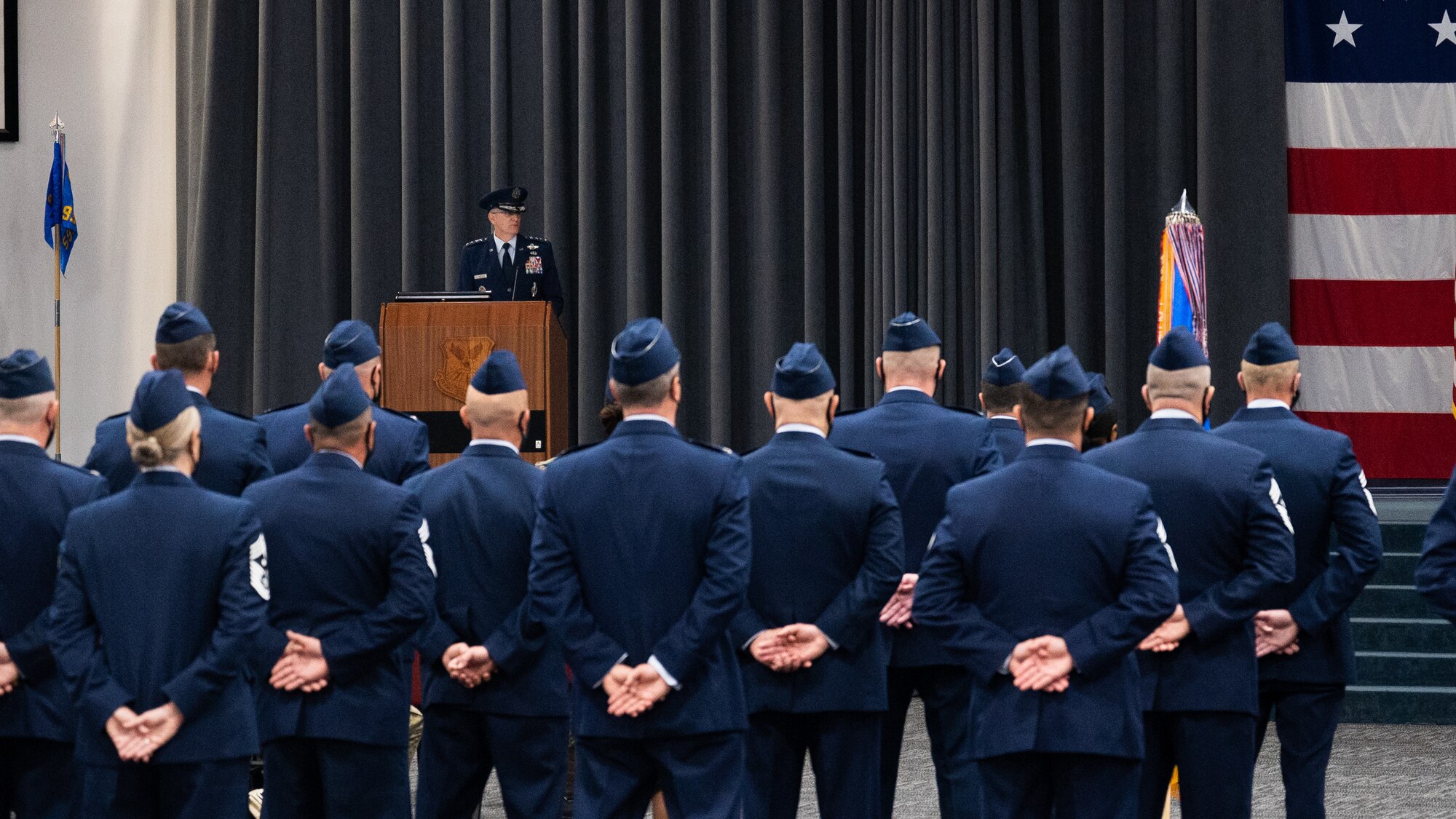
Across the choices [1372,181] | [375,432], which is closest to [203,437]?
[375,432]

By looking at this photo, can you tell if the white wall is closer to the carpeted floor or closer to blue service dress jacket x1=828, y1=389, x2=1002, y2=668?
the carpeted floor

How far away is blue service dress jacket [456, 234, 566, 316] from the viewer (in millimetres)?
8445

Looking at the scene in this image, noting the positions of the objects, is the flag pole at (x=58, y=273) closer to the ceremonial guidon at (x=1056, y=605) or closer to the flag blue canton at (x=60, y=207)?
the flag blue canton at (x=60, y=207)

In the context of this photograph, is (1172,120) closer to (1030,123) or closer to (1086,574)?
(1030,123)

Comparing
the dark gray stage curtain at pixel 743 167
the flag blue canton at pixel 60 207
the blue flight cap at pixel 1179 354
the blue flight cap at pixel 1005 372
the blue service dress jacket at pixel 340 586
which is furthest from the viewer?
the flag blue canton at pixel 60 207

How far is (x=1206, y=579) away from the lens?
3.99 meters

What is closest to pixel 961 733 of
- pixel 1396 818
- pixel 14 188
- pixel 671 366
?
pixel 671 366

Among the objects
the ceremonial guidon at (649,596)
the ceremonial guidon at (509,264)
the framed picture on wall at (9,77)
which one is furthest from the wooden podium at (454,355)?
the framed picture on wall at (9,77)

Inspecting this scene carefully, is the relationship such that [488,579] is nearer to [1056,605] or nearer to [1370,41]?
[1056,605]

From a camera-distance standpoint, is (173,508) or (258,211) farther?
(258,211)

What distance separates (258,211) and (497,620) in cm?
751

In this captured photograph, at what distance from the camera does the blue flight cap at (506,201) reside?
8.54 meters

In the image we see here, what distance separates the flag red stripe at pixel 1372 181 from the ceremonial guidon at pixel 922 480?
6.66m

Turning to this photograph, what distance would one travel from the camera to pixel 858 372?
1059 centimetres
